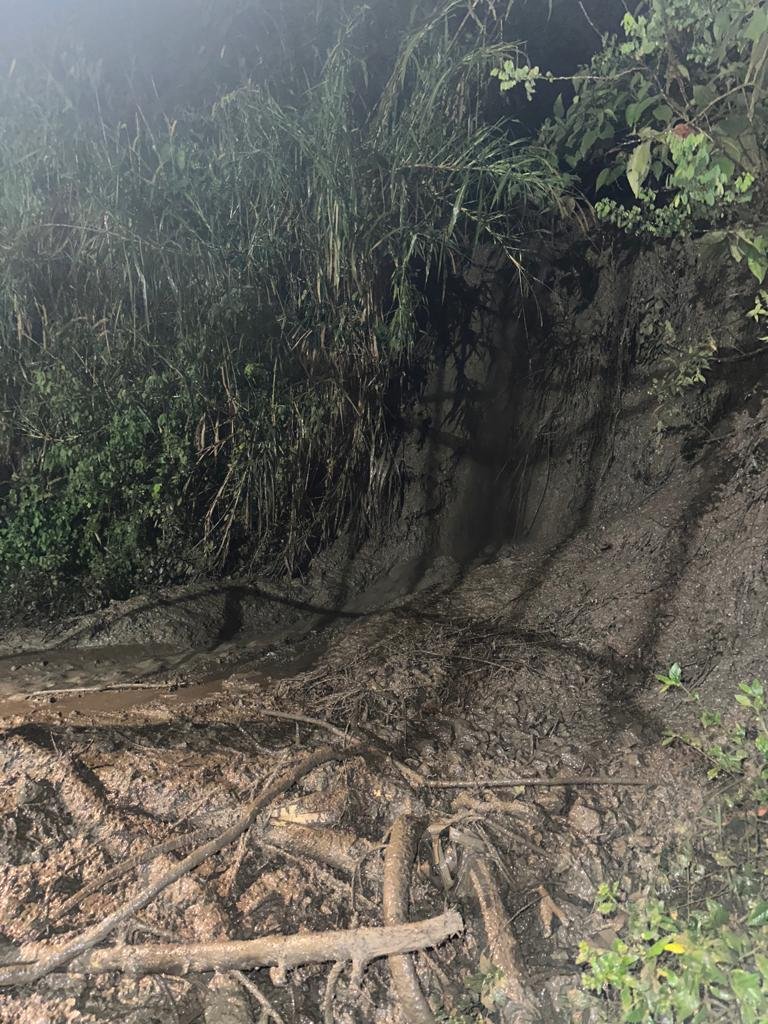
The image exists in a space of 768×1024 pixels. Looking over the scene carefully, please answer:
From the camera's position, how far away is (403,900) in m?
1.77

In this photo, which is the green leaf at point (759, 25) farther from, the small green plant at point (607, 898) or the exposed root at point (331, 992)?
the exposed root at point (331, 992)

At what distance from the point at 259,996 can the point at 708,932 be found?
998 millimetres

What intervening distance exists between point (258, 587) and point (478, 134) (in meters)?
2.92

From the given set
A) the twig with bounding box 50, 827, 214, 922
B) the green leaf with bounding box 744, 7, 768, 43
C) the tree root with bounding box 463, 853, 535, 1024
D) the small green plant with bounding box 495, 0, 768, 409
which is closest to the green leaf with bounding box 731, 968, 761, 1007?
the tree root with bounding box 463, 853, 535, 1024

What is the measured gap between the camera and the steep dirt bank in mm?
1732

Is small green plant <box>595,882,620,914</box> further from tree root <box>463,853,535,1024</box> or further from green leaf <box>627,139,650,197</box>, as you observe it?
green leaf <box>627,139,650,197</box>

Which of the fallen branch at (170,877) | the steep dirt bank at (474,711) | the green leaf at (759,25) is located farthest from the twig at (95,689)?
the green leaf at (759,25)

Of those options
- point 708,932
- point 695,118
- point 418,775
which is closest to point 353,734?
point 418,775

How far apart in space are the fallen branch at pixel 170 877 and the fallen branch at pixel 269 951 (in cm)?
3

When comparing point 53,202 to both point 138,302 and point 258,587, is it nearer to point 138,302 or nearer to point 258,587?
point 138,302

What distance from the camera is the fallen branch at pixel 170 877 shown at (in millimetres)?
1640

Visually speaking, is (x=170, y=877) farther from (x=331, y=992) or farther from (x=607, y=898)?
(x=607, y=898)

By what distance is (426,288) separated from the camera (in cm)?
460

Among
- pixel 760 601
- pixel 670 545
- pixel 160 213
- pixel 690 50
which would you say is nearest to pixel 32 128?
pixel 160 213
